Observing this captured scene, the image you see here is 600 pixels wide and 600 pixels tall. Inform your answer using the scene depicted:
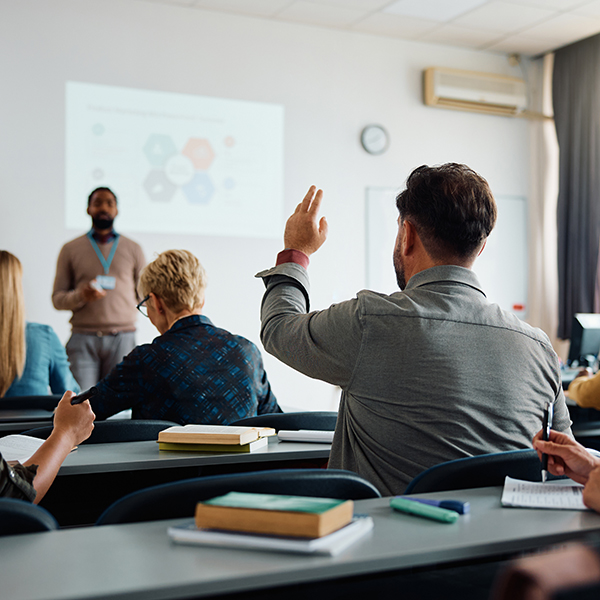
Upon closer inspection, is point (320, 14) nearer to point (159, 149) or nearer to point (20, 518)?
point (159, 149)

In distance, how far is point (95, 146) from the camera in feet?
17.2

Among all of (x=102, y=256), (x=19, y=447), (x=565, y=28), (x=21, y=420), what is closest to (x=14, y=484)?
(x=19, y=447)

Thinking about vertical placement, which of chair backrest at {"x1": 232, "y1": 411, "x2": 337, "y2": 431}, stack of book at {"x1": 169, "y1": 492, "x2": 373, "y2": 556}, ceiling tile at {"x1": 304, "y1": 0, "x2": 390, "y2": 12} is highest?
ceiling tile at {"x1": 304, "y1": 0, "x2": 390, "y2": 12}

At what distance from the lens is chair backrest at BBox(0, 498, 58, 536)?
1.02 m

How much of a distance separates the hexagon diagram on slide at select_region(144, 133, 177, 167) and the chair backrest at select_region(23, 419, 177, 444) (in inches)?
146

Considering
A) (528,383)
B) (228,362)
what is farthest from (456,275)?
(228,362)

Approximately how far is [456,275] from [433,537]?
708 mm

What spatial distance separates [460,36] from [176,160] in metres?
2.71

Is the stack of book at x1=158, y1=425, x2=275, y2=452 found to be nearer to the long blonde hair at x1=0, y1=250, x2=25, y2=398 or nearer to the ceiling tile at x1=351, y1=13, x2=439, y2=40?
the long blonde hair at x1=0, y1=250, x2=25, y2=398

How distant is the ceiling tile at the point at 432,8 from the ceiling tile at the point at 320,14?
0.93 ft

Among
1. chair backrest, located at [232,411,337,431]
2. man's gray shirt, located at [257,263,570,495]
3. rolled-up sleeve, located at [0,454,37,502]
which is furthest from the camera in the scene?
chair backrest, located at [232,411,337,431]

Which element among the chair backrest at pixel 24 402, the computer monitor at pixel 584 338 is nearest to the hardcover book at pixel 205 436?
the chair backrest at pixel 24 402

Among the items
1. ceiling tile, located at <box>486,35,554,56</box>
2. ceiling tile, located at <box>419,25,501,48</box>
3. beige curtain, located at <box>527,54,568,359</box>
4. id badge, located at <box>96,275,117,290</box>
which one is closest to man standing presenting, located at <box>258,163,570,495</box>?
id badge, located at <box>96,275,117,290</box>

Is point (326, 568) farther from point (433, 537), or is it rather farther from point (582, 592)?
point (582, 592)
